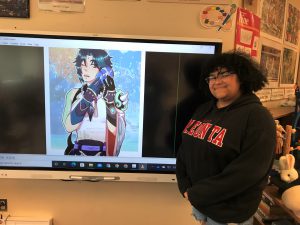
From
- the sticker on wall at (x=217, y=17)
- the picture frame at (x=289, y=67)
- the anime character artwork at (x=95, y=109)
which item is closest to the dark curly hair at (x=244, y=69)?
the sticker on wall at (x=217, y=17)

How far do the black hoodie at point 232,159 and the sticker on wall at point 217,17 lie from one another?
0.56m

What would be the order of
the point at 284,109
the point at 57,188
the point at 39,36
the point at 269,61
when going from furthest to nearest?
the point at 284,109
the point at 269,61
the point at 57,188
the point at 39,36

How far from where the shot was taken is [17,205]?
1821 mm

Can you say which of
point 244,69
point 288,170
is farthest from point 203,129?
point 288,170

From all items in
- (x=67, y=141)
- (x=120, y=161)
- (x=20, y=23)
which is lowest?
(x=120, y=161)

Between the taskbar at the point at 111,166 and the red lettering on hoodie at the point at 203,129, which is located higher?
the red lettering on hoodie at the point at 203,129

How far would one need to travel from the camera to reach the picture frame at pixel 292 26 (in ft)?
8.48

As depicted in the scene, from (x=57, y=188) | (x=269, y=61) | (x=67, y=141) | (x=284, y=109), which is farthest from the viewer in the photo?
(x=284, y=109)

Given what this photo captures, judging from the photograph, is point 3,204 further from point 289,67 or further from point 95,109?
point 289,67

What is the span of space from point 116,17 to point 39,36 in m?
0.46

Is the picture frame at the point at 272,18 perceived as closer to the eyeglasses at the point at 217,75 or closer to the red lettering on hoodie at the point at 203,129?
the eyeglasses at the point at 217,75

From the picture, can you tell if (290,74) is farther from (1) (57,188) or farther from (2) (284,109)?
(1) (57,188)

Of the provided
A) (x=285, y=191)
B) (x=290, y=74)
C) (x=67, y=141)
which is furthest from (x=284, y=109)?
(x=67, y=141)

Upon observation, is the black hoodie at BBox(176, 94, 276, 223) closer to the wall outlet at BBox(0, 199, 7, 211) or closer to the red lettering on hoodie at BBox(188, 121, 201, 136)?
the red lettering on hoodie at BBox(188, 121, 201, 136)
